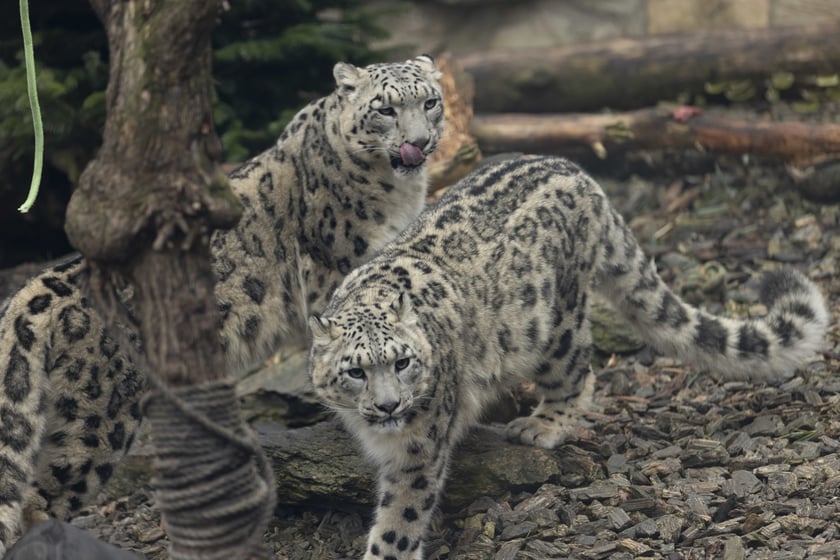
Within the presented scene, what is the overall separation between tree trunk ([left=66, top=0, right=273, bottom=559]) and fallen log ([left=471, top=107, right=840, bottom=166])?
20.7 ft

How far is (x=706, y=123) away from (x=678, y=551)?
16.7ft

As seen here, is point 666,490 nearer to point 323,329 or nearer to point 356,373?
point 356,373

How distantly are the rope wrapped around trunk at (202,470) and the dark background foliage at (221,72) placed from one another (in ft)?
17.2

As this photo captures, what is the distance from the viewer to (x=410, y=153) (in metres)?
6.57

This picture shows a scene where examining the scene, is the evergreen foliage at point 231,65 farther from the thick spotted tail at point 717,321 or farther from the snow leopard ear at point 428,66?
the thick spotted tail at point 717,321

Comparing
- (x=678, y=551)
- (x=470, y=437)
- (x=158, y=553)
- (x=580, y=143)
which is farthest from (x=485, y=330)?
(x=580, y=143)

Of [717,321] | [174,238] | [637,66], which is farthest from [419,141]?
[637,66]

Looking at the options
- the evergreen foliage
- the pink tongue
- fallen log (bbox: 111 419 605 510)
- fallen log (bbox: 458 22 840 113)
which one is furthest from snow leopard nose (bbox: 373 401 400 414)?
fallen log (bbox: 458 22 840 113)

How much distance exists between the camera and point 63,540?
15.5 feet

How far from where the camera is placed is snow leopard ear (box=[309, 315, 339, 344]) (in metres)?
5.53

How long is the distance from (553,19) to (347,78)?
267 inches

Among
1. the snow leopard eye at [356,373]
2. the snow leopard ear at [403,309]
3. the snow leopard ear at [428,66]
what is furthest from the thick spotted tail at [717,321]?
the snow leopard eye at [356,373]

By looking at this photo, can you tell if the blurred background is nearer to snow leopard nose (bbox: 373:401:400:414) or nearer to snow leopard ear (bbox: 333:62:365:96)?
snow leopard ear (bbox: 333:62:365:96)

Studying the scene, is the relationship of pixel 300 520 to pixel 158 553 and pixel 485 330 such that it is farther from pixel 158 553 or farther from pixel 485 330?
pixel 485 330
